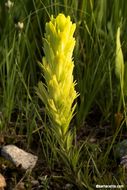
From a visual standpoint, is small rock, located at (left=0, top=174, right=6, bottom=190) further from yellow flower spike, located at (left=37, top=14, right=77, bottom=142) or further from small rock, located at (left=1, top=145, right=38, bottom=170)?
yellow flower spike, located at (left=37, top=14, right=77, bottom=142)

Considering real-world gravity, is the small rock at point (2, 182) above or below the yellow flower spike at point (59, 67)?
below

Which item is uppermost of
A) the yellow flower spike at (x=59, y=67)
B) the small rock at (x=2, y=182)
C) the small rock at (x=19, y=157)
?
the yellow flower spike at (x=59, y=67)

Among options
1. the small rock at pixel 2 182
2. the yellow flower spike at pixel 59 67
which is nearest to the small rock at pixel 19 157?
the small rock at pixel 2 182

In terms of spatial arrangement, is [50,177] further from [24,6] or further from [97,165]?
[24,6]

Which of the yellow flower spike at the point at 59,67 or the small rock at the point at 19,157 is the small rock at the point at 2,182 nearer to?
the small rock at the point at 19,157

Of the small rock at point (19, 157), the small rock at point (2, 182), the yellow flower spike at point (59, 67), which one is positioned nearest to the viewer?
the yellow flower spike at point (59, 67)

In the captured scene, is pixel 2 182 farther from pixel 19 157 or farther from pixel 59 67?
pixel 59 67
